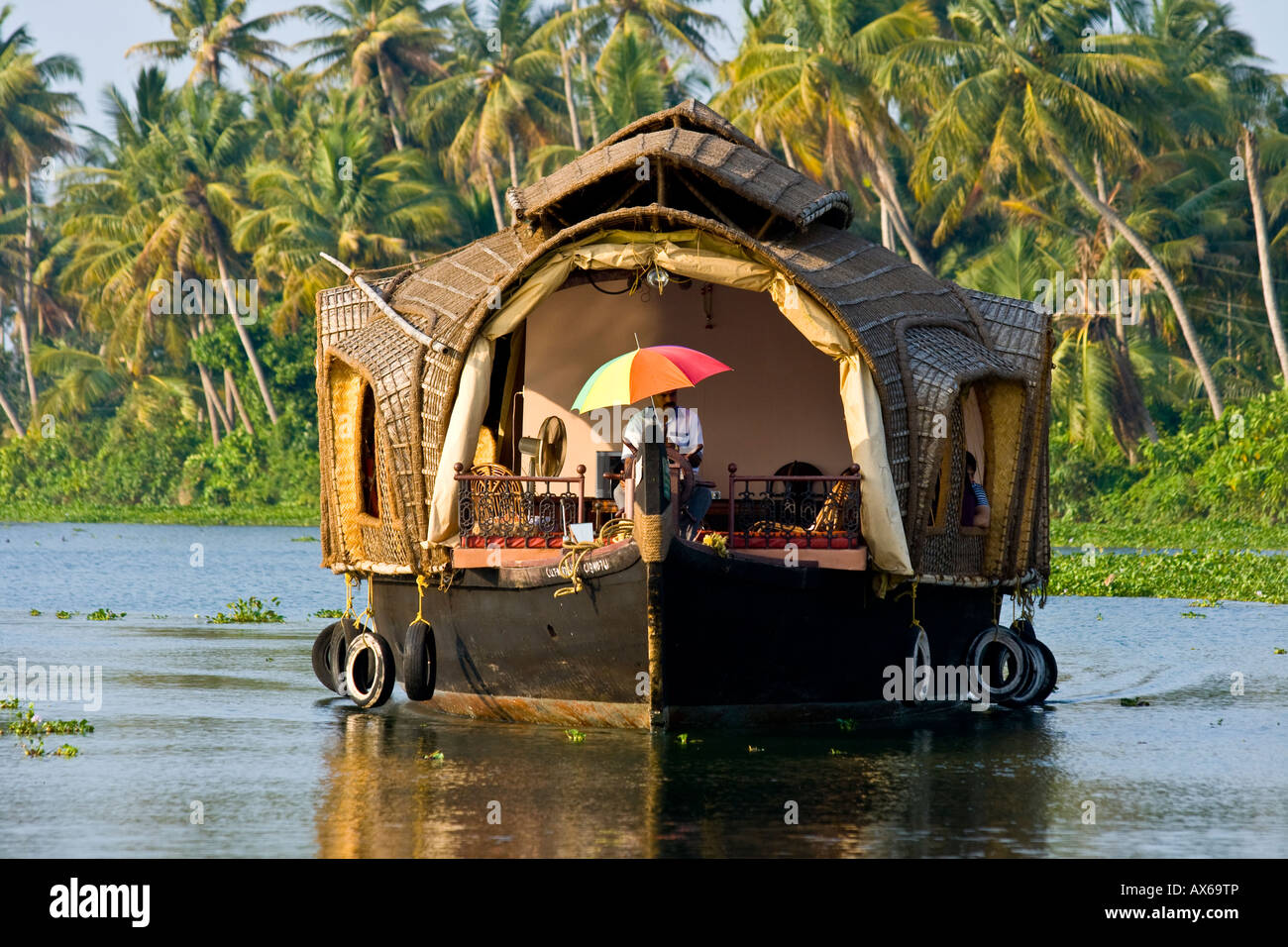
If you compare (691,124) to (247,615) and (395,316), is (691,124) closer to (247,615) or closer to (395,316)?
(395,316)

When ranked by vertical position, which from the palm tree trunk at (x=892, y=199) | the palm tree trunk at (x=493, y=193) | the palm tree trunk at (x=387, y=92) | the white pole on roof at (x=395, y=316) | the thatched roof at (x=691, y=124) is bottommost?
the white pole on roof at (x=395, y=316)

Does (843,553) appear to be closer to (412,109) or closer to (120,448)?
(412,109)

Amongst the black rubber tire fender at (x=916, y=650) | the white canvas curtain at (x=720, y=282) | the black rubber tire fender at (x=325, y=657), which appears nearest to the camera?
the white canvas curtain at (x=720, y=282)

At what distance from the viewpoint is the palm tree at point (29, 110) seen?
155ft

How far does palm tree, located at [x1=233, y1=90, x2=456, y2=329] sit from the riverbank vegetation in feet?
0.29

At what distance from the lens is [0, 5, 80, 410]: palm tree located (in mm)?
47312

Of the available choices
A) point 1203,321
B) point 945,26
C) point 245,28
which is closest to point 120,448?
point 245,28

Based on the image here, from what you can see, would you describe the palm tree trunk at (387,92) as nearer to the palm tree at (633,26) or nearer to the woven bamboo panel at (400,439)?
the palm tree at (633,26)

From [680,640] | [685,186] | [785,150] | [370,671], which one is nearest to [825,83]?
[785,150]

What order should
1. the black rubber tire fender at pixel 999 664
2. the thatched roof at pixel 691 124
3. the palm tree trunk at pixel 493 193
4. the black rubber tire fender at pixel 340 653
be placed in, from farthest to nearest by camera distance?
the palm tree trunk at pixel 493 193 → the black rubber tire fender at pixel 340 653 → the thatched roof at pixel 691 124 → the black rubber tire fender at pixel 999 664

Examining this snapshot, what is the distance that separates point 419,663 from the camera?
36.7 feet

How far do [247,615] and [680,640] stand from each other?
10.8 m

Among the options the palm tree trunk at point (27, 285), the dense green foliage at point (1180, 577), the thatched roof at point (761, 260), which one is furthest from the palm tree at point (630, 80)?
the thatched roof at point (761, 260)

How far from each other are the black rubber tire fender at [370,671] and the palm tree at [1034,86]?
20.0 m
